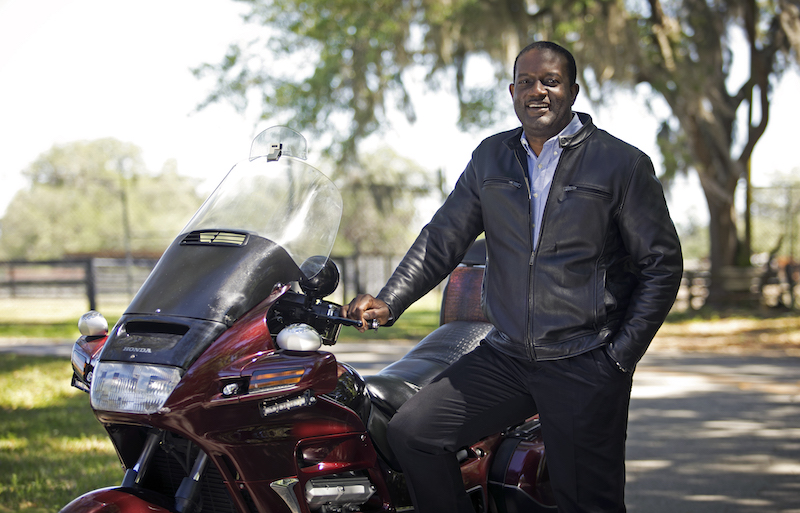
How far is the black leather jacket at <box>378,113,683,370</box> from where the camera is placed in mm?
2262

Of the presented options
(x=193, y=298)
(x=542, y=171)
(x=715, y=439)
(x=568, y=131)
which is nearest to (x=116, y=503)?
(x=193, y=298)

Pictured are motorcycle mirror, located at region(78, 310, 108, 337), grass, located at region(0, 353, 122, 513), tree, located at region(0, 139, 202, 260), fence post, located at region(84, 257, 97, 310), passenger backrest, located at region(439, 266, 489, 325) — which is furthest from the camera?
tree, located at region(0, 139, 202, 260)

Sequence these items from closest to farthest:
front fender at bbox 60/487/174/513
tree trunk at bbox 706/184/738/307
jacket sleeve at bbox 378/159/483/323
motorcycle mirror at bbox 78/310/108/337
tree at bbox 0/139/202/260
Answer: front fender at bbox 60/487/174/513 → motorcycle mirror at bbox 78/310/108/337 → jacket sleeve at bbox 378/159/483/323 → tree trunk at bbox 706/184/738/307 → tree at bbox 0/139/202/260

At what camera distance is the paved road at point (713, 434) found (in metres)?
4.00

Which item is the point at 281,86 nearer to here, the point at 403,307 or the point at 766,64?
the point at 766,64

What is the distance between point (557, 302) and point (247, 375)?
101cm

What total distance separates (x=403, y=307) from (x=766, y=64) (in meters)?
14.5

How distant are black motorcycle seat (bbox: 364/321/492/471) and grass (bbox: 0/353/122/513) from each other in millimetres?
2190

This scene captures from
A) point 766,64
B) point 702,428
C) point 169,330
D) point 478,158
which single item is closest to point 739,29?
point 766,64

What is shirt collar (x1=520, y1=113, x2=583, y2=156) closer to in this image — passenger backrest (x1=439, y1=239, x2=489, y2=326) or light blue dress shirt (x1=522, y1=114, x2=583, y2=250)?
light blue dress shirt (x1=522, y1=114, x2=583, y2=250)

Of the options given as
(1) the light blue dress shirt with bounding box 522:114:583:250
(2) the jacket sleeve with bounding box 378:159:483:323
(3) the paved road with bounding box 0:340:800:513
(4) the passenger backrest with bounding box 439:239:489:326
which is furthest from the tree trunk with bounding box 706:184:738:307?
(1) the light blue dress shirt with bounding box 522:114:583:250

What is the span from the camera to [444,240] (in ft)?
8.82

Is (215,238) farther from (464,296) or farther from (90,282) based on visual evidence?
(90,282)

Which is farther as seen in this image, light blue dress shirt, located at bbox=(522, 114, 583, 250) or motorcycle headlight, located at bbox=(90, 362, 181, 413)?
light blue dress shirt, located at bbox=(522, 114, 583, 250)
